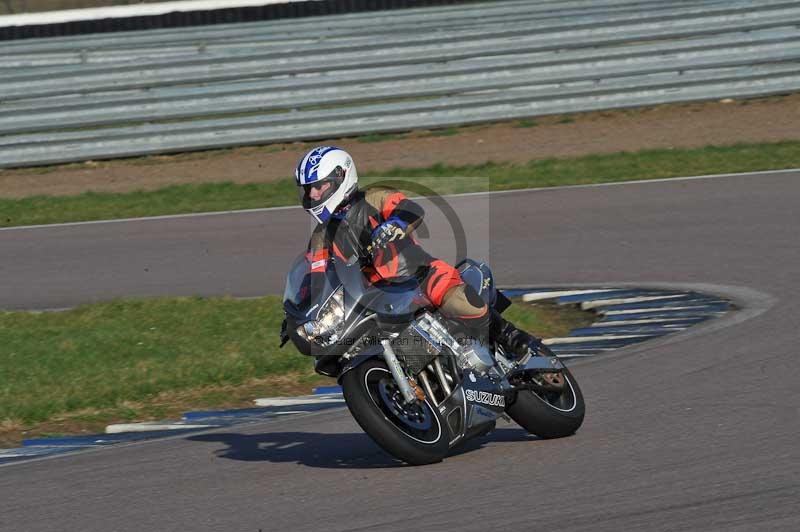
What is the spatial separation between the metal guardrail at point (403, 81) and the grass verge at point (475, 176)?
1335 millimetres

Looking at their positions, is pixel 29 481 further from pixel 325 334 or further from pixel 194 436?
pixel 325 334

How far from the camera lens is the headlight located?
5480 millimetres

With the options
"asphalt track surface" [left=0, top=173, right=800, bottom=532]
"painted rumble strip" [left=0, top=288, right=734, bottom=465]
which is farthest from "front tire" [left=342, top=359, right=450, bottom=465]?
"painted rumble strip" [left=0, top=288, right=734, bottom=465]

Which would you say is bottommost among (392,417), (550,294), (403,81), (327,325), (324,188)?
(550,294)

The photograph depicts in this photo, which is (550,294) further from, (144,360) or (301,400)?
(144,360)

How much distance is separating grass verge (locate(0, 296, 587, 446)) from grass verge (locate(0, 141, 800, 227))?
494cm

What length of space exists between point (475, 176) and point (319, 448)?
888 cm

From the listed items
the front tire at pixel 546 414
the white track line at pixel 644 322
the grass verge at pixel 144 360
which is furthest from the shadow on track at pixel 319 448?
the white track line at pixel 644 322

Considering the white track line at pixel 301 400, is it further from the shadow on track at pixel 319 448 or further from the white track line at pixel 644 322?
the white track line at pixel 644 322

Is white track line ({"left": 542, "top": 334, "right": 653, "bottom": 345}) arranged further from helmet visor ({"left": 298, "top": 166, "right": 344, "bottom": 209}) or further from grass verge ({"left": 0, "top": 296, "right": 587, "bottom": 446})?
helmet visor ({"left": 298, "top": 166, "right": 344, "bottom": 209})

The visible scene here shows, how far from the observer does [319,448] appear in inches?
257

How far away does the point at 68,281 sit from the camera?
1204 centimetres

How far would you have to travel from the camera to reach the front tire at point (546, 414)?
612 cm

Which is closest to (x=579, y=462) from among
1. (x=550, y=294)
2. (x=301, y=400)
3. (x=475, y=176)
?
(x=301, y=400)
